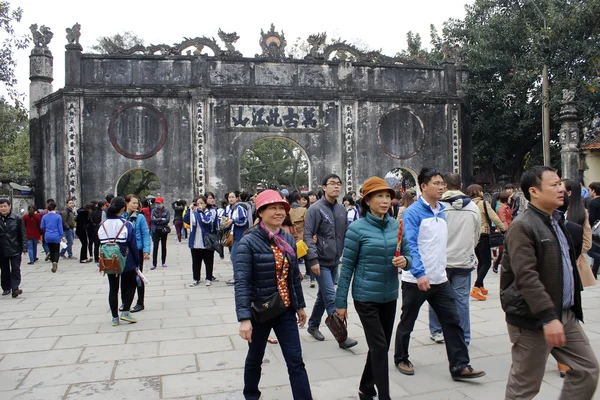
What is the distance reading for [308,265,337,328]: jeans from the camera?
483cm

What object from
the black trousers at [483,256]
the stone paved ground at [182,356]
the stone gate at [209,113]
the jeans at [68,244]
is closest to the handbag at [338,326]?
the stone paved ground at [182,356]

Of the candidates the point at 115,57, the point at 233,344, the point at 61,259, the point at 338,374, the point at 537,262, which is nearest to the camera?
the point at 537,262

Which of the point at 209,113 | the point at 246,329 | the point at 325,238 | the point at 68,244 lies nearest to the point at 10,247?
the point at 325,238

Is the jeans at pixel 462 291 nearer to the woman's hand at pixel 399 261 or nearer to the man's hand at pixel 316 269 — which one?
the man's hand at pixel 316 269

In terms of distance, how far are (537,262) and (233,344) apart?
Result: 3212 millimetres

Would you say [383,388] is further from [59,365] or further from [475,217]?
[59,365]

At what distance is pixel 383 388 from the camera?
315 cm

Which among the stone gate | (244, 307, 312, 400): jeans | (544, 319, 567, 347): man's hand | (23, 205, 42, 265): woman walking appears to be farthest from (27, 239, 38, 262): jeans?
(544, 319, 567, 347): man's hand

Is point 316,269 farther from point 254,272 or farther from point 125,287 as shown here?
point 125,287

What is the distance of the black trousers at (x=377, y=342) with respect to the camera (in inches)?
125

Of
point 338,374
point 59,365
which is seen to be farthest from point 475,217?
point 59,365


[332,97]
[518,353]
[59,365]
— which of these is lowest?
[59,365]

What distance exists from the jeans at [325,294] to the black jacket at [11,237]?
5.07 metres

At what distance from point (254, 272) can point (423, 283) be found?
125 cm
